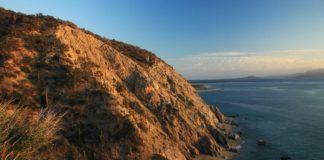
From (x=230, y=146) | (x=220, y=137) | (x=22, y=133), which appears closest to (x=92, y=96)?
(x=22, y=133)

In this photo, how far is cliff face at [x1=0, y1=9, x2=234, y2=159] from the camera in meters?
Result: 27.8

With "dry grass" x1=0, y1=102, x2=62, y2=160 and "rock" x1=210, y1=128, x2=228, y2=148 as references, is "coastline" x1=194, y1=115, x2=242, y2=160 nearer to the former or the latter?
"rock" x1=210, y1=128, x2=228, y2=148

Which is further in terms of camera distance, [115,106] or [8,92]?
[115,106]

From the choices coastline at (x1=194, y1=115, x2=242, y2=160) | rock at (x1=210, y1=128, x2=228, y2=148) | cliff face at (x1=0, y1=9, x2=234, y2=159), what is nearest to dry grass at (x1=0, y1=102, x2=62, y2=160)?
cliff face at (x1=0, y1=9, x2=234, y2=159)

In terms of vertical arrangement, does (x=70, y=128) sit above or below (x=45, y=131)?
below

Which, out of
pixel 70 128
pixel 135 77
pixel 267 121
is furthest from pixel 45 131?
pixel 267 121

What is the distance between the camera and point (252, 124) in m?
61.1

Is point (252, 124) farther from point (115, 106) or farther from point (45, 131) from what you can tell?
point (45, 131)

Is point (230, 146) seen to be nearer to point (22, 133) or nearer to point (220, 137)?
point (220, 137)

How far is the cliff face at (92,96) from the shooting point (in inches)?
1096

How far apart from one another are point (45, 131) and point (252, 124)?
60514 mm

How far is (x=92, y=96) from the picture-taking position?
32.1 m

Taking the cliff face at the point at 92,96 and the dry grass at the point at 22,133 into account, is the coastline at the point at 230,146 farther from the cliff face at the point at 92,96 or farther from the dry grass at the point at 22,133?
the dry grass at the point at 22,133

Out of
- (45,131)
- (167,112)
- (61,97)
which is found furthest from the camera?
(167,112)
